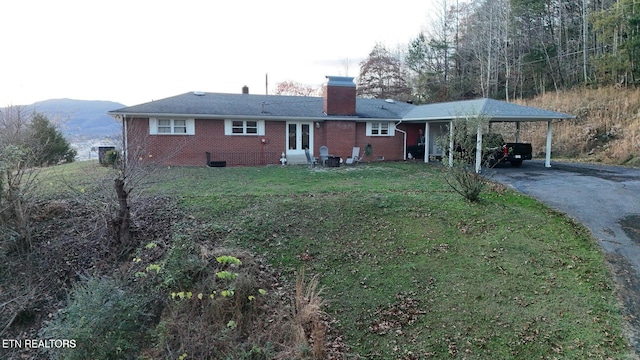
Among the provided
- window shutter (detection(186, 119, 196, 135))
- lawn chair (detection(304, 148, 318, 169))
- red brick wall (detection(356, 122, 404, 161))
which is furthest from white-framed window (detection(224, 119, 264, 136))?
red brick wall (detection(356, 122, 404, 161))

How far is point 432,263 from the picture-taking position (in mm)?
7254

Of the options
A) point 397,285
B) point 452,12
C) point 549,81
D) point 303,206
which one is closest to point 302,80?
point 452,12

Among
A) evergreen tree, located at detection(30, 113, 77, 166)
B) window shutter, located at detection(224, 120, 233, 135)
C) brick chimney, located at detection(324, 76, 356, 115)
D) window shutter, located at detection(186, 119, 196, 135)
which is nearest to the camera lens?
evergreen tree, located at detection(30, 113, 77, 166)

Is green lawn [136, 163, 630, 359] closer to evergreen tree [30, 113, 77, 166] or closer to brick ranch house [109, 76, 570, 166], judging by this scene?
evergreen tree [30, 113, 77, 166]

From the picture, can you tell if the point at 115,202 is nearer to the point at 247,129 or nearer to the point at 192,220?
the point at 192,220

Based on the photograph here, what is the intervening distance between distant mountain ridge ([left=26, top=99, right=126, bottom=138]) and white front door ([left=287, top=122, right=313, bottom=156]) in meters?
8.13

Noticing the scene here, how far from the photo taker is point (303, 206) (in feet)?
31.5

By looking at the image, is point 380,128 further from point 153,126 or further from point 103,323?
point 103,323

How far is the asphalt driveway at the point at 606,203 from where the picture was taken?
20.5 feet

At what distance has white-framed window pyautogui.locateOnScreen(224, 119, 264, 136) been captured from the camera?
1869 centimetres

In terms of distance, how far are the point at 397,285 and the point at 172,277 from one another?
12.6 feet

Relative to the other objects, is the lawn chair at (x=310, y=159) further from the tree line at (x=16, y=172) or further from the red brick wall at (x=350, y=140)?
the tree line at (x=16, y=172)

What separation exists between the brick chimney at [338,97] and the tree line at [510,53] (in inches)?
660

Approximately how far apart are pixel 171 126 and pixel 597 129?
77.3 ft
